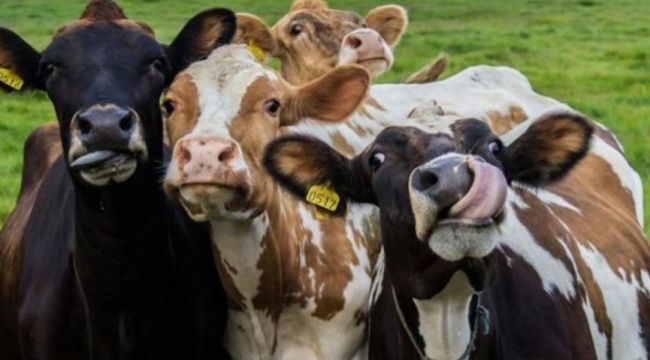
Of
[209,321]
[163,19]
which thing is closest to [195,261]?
[209,321]

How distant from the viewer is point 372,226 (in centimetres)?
696

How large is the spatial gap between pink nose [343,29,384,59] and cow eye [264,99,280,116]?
1.92m

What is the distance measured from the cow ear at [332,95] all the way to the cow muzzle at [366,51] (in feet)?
4.97

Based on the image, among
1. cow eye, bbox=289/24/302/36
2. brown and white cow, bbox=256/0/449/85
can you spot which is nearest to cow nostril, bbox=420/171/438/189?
brown and white cow, bbox=256/0/449/85

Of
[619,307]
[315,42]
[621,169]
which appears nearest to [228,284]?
[619,307]

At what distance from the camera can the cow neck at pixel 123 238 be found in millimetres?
6082

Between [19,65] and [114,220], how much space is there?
0.82m

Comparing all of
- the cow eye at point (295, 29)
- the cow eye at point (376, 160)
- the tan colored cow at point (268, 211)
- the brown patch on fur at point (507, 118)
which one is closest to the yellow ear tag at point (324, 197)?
the tan colored cow at point (268, 211)

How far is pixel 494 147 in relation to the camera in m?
5.31

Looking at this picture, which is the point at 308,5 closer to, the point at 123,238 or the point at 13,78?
the point at 13,78

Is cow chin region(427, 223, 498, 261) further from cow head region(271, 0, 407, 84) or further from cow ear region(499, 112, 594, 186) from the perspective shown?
cow head region(271, 0, 407, 84)

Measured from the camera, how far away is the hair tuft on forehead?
254 inches

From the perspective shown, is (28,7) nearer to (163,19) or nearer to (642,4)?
(163,19)

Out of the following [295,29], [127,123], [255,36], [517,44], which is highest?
[127,123]
